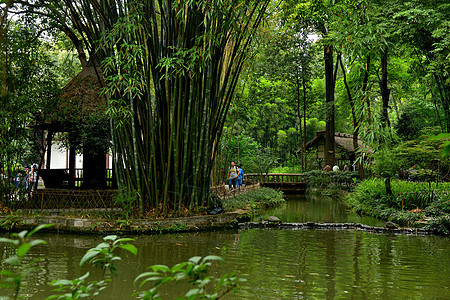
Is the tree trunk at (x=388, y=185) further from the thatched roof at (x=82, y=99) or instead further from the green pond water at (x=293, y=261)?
the thatched roof at (x=82, y=99)

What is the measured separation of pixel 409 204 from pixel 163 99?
5516 millimetres

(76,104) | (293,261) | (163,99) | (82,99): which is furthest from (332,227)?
(82,99)

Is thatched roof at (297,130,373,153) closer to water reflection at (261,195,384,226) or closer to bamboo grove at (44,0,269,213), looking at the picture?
water reflection at (261,195,384,226)

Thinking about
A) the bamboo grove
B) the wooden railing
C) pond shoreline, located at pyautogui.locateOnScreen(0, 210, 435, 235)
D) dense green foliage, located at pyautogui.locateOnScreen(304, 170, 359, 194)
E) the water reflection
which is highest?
the bamboo grove

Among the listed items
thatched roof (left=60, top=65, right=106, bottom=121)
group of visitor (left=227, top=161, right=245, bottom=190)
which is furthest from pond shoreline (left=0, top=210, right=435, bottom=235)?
group of visitor (left=227, top=161, right=245, bottom=190)

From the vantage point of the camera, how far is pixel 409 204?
7.95m

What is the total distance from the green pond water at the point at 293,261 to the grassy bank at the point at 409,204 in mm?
762

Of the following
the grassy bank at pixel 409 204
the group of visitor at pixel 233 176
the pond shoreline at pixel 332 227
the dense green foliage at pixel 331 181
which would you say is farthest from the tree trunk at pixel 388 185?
the dense green foliage at pixel 331 181

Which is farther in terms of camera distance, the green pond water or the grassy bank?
the grassy bank

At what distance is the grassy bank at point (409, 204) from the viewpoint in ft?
22.4

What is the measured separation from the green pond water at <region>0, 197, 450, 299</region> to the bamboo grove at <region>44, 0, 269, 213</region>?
1.04m

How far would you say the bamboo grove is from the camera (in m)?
6.22

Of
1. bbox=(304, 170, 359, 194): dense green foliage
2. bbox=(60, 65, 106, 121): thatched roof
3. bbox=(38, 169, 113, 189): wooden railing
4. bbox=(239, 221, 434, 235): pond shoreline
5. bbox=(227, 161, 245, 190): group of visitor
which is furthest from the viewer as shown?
bbox=(304, 170, 359, 194): dense green foliage

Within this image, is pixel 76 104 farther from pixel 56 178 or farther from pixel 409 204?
pixel 409 204
